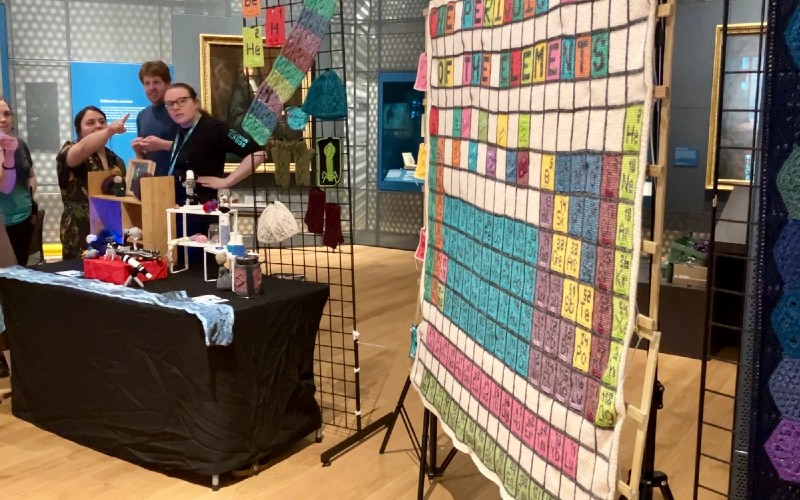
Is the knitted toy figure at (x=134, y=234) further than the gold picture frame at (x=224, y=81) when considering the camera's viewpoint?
No

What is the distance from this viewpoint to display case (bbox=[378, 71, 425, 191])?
→ 8.50 meters

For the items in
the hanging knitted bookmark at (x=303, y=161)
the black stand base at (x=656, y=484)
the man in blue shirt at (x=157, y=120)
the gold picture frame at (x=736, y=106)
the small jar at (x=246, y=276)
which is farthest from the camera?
the gold picture frame at (x=736, y=106)

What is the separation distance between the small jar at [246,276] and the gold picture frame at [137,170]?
86cm

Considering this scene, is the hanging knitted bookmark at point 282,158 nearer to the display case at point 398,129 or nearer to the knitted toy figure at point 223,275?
the knitted toy figure at point 223,275

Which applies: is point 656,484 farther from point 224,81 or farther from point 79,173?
point 224,81

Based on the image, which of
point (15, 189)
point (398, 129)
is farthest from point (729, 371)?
point (398, 129)

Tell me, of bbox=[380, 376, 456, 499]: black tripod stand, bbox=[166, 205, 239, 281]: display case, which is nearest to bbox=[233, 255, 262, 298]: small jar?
bbox=[166, 205, 239, 281]: display case

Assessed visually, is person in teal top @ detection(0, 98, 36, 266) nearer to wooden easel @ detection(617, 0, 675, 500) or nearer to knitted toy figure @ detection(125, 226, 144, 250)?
knitted toy figure @ detection(125, 226, 144, 250)

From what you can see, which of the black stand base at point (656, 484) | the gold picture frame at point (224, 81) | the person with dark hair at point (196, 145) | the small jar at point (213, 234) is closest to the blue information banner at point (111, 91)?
the gold picture frame at point (224, 81)

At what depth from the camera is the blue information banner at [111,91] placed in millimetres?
7324

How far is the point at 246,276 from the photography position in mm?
3188

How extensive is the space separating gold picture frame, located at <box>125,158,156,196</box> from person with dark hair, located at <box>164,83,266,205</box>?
0.11 metres

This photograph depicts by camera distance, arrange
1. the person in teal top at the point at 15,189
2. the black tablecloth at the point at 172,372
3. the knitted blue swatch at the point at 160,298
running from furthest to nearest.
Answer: the person in teal top at the point at 15,189, the black tablecloth at the point at 172,372, the knitted blue swatch at the point at 160,298

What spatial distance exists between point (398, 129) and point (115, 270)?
555cm
